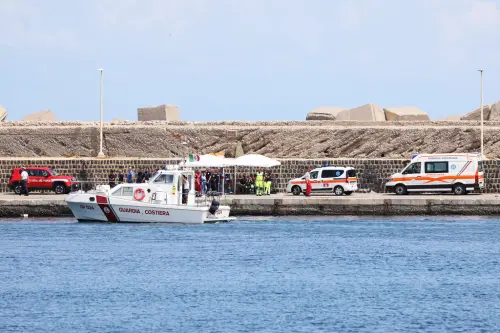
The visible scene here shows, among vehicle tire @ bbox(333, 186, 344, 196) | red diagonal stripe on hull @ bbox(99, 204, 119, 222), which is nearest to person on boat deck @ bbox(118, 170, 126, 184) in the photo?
red diagonal stripe on hull @ bbox(99, 204, 119, 222)

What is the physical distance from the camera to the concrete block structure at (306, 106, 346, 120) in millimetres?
70875

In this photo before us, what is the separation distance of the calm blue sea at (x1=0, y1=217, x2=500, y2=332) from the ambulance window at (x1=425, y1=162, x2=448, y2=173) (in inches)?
102

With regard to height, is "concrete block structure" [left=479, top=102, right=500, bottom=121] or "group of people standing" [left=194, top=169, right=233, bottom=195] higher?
"concrete block structure" [left=479, top=102, right=500, bottom=121]

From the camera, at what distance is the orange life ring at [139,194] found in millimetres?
42219

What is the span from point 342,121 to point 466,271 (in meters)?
33.0

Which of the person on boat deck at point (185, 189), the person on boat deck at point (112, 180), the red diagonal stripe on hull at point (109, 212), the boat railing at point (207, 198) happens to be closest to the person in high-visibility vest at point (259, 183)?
the boat railing at point (207, 198)

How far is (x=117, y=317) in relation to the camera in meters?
27.3

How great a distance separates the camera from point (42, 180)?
48531 mm

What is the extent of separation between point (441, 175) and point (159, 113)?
26572mm

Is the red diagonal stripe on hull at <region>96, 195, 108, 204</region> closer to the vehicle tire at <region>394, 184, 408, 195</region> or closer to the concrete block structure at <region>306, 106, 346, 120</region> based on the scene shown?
the vehicle tire at <region>394, 184, 408, 195</region>

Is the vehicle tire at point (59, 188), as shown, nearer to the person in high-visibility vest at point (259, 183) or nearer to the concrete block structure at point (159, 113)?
the person in high-visibility vest at point (259, 183)

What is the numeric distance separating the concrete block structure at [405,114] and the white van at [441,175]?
20075 millimetres

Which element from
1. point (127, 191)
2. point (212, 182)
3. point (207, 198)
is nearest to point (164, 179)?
point (127, 191)

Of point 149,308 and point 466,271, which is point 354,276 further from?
point 149,308
